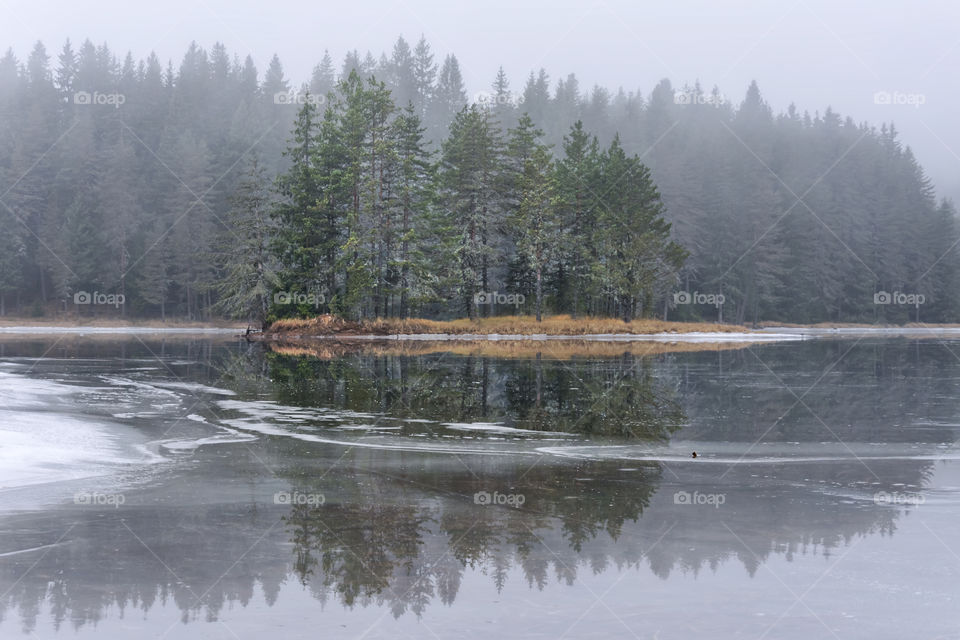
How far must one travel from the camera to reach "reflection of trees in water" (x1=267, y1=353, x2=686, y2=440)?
56.6 feet

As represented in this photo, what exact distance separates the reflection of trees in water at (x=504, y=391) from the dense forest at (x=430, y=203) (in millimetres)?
25340

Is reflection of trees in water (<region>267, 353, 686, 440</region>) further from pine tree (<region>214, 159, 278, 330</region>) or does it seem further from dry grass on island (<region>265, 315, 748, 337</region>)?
pine tree (<region>214, 159, 278, 330</region>)

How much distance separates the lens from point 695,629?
6027 millimetres

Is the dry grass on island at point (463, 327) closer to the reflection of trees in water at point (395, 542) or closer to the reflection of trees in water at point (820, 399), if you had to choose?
the reflection of trees in water at point (820, 399)

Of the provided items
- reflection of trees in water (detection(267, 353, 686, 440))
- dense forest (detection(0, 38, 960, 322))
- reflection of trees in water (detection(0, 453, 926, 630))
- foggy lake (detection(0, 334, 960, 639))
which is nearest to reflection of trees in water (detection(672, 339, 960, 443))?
foggy lake (detection(0, 334, 960, 639))

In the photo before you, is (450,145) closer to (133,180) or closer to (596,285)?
(596,285)

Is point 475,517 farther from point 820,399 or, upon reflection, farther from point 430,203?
point 430,203

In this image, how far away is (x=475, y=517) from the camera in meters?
9.22

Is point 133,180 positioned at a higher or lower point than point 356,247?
higher

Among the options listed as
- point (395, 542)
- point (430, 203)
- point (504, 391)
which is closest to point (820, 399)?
point (504, 391)

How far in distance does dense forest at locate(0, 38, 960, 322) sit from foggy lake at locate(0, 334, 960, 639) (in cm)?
3669

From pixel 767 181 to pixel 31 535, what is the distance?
124480 mm

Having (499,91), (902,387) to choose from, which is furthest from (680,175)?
(902,387)

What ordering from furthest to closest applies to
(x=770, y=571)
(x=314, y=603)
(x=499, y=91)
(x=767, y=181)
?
1. (x=499, y=91)
2. (x=767, y=181)
3. (x=770, y=571)
4. (x=314, y=603)
